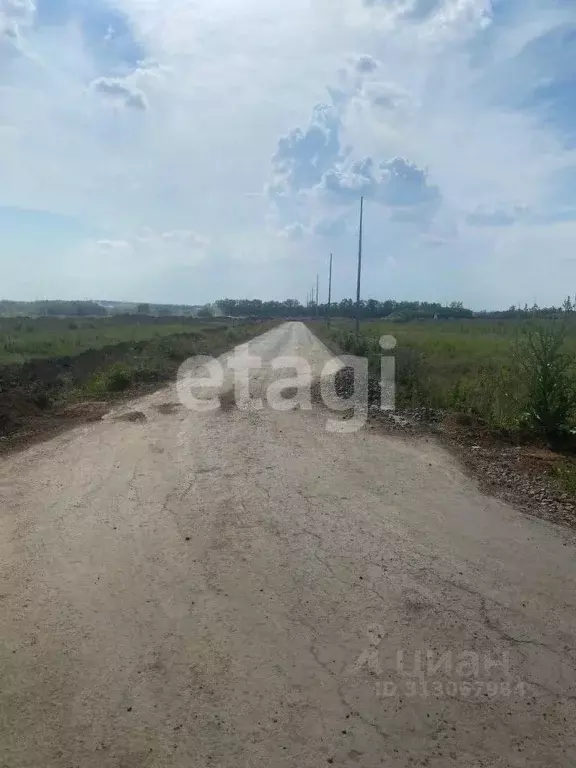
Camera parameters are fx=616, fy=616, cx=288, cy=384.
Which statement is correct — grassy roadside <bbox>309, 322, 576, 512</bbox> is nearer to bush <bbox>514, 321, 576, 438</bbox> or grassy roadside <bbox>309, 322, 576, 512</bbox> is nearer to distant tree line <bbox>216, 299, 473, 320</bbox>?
bush <bbox>514, 321, 576, 438</bbox>

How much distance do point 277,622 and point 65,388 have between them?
12560 millimetres

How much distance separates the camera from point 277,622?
4.50 m

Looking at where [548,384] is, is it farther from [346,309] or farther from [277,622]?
[346,309]

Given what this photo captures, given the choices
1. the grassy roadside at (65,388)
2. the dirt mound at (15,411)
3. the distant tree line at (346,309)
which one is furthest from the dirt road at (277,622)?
the distant tree line at (346,309)

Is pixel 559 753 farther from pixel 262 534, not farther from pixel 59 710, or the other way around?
pixel 262 534

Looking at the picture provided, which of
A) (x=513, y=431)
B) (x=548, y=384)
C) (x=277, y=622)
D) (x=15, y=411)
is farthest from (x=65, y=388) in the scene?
(x=277, y=622)

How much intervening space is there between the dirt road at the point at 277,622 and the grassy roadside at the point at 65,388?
3156 mm

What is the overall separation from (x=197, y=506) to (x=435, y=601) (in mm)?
3028

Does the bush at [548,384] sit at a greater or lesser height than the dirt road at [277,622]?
greater

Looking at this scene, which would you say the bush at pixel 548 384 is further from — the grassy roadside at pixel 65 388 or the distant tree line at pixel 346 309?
the distant tree line at pixel 346 309

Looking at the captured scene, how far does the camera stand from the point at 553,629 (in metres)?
4.47

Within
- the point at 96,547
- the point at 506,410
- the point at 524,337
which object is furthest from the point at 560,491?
the point at 96,547

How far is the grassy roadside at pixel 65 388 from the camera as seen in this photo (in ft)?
36.1

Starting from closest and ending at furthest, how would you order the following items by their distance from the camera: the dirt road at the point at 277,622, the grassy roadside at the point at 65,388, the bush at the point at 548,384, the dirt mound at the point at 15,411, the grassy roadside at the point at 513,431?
the dirt road at the point at 277,622 → the grassy roadside at the point at 513,431 → the bush at the point at 548,384 → the dirt mound at the point at 15,411 → the grassy roadside at the point at 65,388
